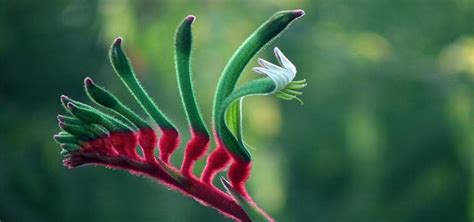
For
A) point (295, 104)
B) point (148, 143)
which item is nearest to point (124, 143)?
point (148, 143)

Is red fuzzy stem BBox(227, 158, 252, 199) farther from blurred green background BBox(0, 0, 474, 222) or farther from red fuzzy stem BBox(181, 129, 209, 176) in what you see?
blurred green background BBox(0, 0, 474, 222)

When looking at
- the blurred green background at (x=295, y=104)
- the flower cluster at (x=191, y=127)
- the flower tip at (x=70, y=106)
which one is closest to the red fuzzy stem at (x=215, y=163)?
the flower cluster at (x=191, y=127)

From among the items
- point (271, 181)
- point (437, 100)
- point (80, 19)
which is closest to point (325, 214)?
point (437, 100)

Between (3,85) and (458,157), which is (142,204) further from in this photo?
(458,157)

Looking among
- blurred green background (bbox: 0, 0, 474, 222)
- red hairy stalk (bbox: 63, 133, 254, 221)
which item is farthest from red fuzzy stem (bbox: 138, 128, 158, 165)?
blurred green background (bbox: 0, 0, 474, 222)

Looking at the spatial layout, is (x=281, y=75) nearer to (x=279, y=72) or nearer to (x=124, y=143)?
(x=279, y=72)
